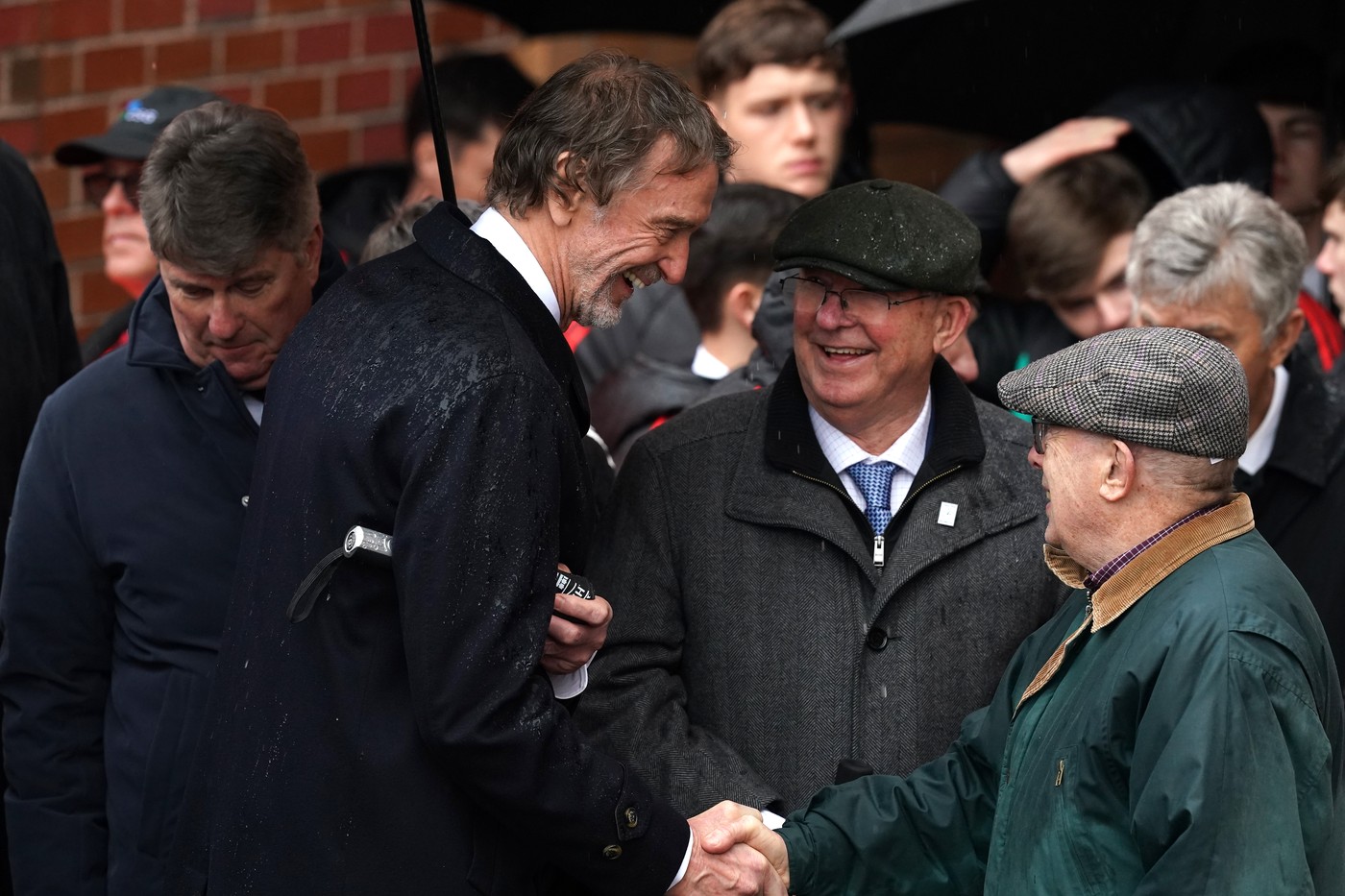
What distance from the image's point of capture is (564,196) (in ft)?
8.71

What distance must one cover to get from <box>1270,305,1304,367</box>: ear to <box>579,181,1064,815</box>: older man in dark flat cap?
0.96 meters

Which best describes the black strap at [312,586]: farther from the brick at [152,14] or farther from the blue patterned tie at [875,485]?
the brick at [152,14]

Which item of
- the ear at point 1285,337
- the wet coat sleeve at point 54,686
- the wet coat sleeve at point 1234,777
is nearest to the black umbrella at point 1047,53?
the ear at point 1285,337

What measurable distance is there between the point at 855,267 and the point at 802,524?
46 cm

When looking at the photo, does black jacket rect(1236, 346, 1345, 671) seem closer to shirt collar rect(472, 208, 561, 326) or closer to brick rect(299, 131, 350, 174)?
shirt collar rect(472, 208, 561, 326)

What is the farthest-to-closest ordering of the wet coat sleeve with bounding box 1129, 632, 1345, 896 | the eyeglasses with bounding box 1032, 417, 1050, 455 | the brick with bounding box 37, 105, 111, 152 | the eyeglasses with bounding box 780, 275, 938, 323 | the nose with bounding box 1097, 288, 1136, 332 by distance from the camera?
the brick with bounding box 37, 105, 111, 152, the nose with bounding box 1097, 288, 1136, 332, the eyeglasses with bounding box 780, 275, 938, 323, the eyeglasses with bounding box 1032, 417, 1050, 455, the wet coat sleeve with bounding box 1129, 632, 1345, 896

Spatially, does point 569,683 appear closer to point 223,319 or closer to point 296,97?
point 223,319

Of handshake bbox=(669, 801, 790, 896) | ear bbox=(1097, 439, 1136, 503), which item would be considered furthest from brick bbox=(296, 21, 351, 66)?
ear bbox=(1097, 439, 1136, 503)

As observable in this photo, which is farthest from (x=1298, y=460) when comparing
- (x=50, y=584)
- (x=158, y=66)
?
(x=158, y=66)

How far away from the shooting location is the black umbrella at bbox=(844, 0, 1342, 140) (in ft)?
16.2

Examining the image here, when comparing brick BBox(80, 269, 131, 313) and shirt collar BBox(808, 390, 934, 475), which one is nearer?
shirt collar BBox(808, 390, 934, 475)

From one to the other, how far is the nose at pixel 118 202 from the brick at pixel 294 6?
1.47m

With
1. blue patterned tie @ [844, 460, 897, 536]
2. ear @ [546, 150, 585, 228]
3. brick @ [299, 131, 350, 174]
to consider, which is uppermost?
ear @ [546, 150, 585, 228]

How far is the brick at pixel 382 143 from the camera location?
604 cm
